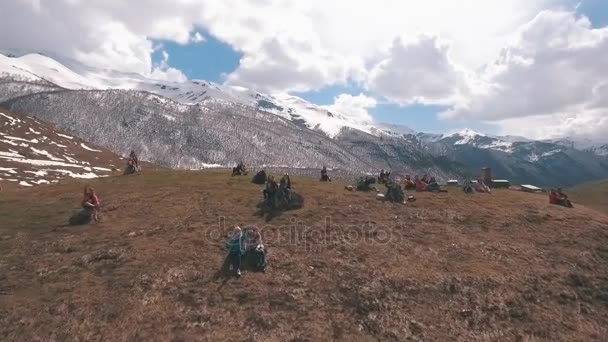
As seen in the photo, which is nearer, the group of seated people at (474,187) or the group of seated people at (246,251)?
the group of seated people at (246,251)

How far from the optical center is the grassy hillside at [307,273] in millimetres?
26766

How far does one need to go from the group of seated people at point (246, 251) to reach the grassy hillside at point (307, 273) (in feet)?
2.61

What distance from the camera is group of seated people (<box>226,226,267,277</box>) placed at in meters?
32.0

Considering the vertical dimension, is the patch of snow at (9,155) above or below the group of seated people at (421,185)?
below

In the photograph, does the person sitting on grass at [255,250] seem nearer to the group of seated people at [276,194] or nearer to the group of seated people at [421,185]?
the group of seated people at [276,194]

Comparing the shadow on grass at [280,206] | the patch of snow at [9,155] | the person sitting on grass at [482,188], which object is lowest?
the shadow on grass at [280,206]

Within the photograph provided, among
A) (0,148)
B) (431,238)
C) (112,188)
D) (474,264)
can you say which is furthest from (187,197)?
(0,148)

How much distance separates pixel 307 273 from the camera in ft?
106

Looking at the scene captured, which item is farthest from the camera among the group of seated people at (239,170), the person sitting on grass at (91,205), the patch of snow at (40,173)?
the patch of snow at (40,173)

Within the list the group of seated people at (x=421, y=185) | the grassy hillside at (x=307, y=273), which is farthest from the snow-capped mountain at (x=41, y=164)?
the group of seated people at (x=421, y=185)

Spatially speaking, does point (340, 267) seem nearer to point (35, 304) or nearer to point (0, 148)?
point (35, 304)

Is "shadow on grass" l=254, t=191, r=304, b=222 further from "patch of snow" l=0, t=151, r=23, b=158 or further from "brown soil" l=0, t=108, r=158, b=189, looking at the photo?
"patch of snow" l=0, t=151, r=23, b=158

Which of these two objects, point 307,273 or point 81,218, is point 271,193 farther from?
point 81,218

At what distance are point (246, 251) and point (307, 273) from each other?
4.43 m
